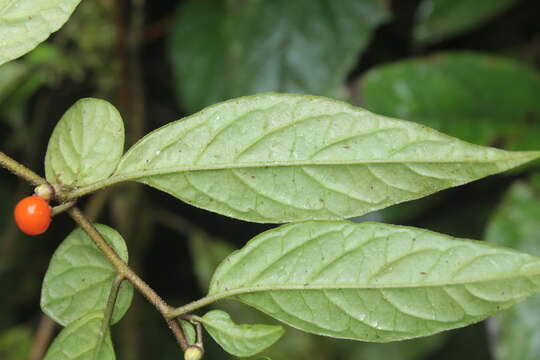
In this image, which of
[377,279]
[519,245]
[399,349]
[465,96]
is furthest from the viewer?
[399,349]

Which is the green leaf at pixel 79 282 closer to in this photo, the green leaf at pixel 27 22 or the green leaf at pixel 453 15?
the green leaf at pixel 27 22

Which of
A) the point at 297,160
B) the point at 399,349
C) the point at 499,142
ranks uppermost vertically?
the point at 297,160

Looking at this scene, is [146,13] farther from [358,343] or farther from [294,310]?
[294,310]

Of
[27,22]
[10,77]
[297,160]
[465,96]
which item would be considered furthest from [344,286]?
[10,77]

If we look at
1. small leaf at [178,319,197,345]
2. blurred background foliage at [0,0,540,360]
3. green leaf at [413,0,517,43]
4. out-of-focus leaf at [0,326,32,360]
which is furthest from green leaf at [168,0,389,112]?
small leaf at [178,319,197,345]

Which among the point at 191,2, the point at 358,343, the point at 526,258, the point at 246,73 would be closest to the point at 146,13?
the point at 191,2

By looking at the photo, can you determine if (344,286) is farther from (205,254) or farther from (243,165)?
(205,254)
